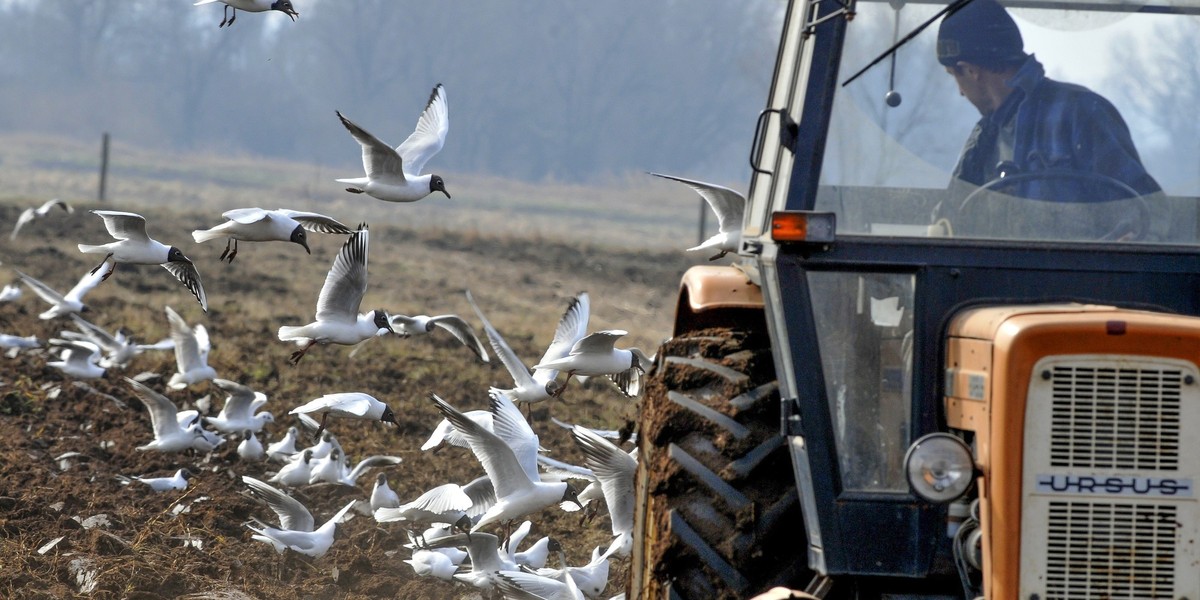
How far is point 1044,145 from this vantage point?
14.8 feet

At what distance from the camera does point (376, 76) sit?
238ft

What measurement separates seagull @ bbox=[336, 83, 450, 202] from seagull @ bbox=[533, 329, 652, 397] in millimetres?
1257

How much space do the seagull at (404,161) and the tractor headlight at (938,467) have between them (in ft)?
14.4

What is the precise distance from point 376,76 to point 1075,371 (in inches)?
2773

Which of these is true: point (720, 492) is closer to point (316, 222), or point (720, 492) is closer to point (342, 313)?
point (316, 222)

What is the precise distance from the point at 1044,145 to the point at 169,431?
7.25m

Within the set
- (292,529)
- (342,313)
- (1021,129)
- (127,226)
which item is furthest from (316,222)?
(1021,129)

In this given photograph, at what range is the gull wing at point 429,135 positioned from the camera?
360 inches

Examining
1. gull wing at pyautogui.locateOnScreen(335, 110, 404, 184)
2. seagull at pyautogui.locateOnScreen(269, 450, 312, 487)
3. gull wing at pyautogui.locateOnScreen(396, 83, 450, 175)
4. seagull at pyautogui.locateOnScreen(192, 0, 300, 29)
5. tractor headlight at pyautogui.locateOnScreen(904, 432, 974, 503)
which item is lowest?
seagull at pyautogui.locateOnScreen(269, 450, 312, 487)

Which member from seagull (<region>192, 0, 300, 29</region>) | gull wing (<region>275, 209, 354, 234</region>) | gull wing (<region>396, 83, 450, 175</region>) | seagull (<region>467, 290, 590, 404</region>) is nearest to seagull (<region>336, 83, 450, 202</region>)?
gull wing (<region>396, 83, 450, 175</region>)

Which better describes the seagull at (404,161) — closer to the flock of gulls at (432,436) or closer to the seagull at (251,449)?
the flock of gulls at (432,436)

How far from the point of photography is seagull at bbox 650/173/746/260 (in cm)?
679

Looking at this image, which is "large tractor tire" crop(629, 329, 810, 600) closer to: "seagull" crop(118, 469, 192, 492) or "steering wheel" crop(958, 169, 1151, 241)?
"steering wheel" crop(958, 169, 1151, 241)

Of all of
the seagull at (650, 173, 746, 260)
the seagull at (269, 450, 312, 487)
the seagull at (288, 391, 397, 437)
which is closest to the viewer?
the seagull at (650, 173, 746, 260)
